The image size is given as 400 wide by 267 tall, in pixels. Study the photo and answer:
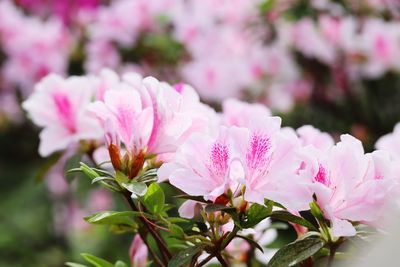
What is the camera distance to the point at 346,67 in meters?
2.11

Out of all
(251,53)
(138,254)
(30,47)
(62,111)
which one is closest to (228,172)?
(138,254)

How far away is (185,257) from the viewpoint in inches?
27.1

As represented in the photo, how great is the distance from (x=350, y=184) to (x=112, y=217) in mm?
219

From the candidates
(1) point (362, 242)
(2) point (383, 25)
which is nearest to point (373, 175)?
(1) point (362, 242)

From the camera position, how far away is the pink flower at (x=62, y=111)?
956mm

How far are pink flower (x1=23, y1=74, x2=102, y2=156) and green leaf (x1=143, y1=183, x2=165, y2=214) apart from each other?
0.24m

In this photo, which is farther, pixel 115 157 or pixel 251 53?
pixel 251 53

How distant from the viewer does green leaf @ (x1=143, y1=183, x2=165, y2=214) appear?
0.72 metres

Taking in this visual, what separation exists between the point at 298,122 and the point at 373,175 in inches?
58.2

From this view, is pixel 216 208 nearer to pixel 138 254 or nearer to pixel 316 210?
pixel 316 210

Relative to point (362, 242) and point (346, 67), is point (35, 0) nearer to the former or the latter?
point (346, 67)

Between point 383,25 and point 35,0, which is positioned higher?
point 383,25

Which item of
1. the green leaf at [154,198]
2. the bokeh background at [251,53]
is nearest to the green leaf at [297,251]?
the green leaf at [154,198]

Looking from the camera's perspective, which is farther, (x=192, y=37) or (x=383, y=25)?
(x=192, y=37)
